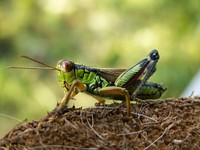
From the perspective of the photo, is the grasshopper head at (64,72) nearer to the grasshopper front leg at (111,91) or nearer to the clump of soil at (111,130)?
the grasshopper front leg at (111,91)

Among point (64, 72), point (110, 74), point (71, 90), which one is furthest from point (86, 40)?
point (71, 90)

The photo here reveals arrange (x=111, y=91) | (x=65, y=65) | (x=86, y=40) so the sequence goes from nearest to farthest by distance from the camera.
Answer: (x=111, y=91) < (x=65, y=65) < (x=86, y=40)

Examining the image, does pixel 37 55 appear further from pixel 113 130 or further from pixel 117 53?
pixel 113 130

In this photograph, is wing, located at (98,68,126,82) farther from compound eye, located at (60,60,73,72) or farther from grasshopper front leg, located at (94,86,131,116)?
compound eye, located at (60,60,73,72)

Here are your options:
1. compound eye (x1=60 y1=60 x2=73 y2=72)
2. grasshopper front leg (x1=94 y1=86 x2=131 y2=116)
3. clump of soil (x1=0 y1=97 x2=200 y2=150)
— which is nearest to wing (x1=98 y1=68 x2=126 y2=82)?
grasshopper front leg (x1=94 y1=86 x2=131 y2=116)

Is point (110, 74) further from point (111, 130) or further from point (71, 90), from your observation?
point (111, 130)

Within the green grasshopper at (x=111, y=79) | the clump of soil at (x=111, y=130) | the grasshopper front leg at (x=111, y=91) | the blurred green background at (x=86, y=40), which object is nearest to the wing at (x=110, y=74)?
the green grasshopper at (x=111, y=79)
